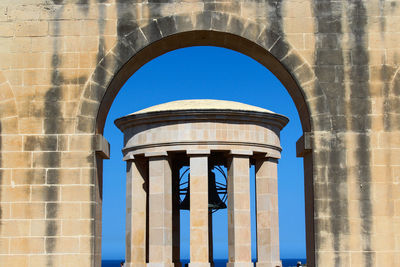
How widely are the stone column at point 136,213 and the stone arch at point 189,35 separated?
16073 millimetres

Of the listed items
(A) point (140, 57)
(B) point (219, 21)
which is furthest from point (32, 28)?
(B) point (219, 21)

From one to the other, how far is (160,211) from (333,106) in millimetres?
15971

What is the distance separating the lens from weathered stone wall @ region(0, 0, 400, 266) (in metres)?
14.1

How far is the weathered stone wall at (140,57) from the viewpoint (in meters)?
14.1

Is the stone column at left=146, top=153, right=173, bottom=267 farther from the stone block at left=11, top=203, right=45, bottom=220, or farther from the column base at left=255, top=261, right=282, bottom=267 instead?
the stone block at left=11, top=203, right=45, bottom=220

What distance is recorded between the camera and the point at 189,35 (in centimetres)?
1499

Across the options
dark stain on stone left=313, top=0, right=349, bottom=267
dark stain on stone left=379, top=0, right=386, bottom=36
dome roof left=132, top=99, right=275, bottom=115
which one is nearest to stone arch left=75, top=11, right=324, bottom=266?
dark stain on stone left=313, top=0, right=349, bottom=267

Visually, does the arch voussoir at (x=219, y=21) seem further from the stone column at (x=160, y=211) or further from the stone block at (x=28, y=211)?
the stone column at (x=160, y=211)

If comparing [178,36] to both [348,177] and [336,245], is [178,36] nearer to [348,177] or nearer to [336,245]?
[348,177]

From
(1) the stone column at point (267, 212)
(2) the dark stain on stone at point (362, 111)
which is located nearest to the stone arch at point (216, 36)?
(2) the dark stain on stone at point (362, 111)

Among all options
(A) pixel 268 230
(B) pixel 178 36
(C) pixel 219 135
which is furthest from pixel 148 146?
(B) pixel 178 36

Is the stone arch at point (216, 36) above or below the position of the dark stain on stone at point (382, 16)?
below

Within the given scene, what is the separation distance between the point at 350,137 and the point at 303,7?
3.25m

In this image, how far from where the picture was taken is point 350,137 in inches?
565
